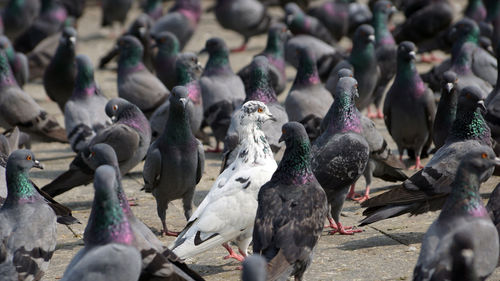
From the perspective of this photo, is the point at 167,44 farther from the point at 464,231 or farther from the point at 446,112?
the point at 464,231

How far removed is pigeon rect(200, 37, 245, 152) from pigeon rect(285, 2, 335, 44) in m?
3.84

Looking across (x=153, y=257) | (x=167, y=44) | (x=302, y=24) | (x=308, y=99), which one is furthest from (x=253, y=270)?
(x=302, y=24)

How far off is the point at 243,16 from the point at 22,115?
6.98 meters

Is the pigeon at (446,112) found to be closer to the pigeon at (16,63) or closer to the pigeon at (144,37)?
the pigeon at (144,37)

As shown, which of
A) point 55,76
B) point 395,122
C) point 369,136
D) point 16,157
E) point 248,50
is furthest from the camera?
point 248,50

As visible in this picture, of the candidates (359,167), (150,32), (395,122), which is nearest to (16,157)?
(359,167)

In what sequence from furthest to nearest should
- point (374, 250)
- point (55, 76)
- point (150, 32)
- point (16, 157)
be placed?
1. point (150, 32)
2. point (55, 76)
3. point (374, 250)
4. point (16, 157)

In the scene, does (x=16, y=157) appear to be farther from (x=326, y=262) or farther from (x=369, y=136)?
(x=369, y=136)

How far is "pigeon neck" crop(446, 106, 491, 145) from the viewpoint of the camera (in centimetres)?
743

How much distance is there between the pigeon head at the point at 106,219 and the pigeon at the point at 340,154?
8.22ft

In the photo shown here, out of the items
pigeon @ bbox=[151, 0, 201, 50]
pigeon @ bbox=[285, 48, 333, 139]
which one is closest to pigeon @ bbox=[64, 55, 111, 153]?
pigeon @ bbox=[285, 48, 333, 139]

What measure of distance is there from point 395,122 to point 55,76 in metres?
5.01

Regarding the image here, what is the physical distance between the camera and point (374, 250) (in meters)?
7.11

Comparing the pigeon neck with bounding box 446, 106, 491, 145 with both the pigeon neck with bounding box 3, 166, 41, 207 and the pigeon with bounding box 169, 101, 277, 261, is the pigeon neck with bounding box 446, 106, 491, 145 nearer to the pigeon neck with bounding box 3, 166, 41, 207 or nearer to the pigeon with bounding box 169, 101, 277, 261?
the pigeon with bounding box 169, 101, 277, 261
